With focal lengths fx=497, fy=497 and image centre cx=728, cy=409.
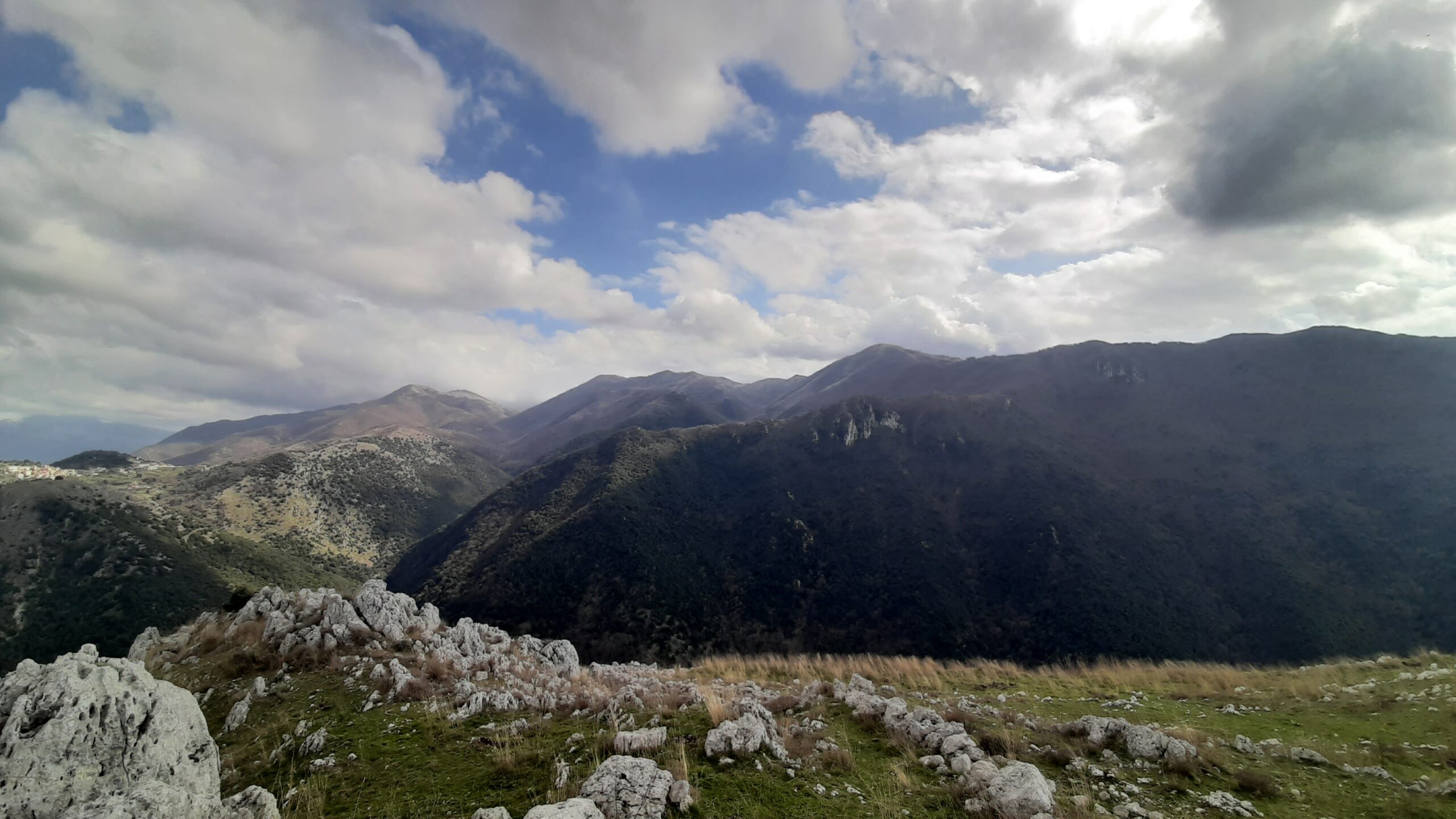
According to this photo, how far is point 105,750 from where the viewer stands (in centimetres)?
567

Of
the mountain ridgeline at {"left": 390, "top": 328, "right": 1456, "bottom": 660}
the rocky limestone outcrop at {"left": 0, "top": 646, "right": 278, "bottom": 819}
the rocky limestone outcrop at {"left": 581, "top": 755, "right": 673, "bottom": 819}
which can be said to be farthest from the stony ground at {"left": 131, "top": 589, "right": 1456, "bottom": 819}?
the mountain ridgeline at {"left": 390, "top": 328, "right": 1456, "bottom": 660}

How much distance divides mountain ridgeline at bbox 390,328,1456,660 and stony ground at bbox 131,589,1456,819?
5431 centimetres

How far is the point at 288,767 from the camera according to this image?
8.38 m

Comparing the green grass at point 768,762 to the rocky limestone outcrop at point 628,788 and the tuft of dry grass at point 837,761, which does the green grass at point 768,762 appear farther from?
the rocky limestone outcrop at point 628,788

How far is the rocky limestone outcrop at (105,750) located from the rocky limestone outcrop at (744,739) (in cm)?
573

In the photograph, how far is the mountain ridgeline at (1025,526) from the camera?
65.3m

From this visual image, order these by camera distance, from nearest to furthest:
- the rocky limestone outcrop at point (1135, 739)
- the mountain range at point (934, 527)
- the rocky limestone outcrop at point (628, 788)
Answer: the rocky limestone outcrop at point (628, 788), the rocky limestone outcrop at point (1135, 739), the mountain range at point (934, 527)

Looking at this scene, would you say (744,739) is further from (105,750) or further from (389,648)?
(389,648)

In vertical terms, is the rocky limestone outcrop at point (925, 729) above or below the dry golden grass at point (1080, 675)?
above

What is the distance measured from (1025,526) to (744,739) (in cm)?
9141

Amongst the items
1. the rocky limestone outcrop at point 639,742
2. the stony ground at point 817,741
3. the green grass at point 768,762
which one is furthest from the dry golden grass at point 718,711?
the rocky limestone outcrop at point 639,742

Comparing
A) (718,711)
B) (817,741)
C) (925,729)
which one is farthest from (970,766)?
(718,711)

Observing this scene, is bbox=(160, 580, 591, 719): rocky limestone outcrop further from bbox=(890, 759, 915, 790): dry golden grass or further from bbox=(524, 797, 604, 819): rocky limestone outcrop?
bbox=(524, 797, 604, 819): rocky limestone outcrop

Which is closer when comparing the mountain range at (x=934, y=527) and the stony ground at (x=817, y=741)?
the stony ground at (x=817, y=741)
